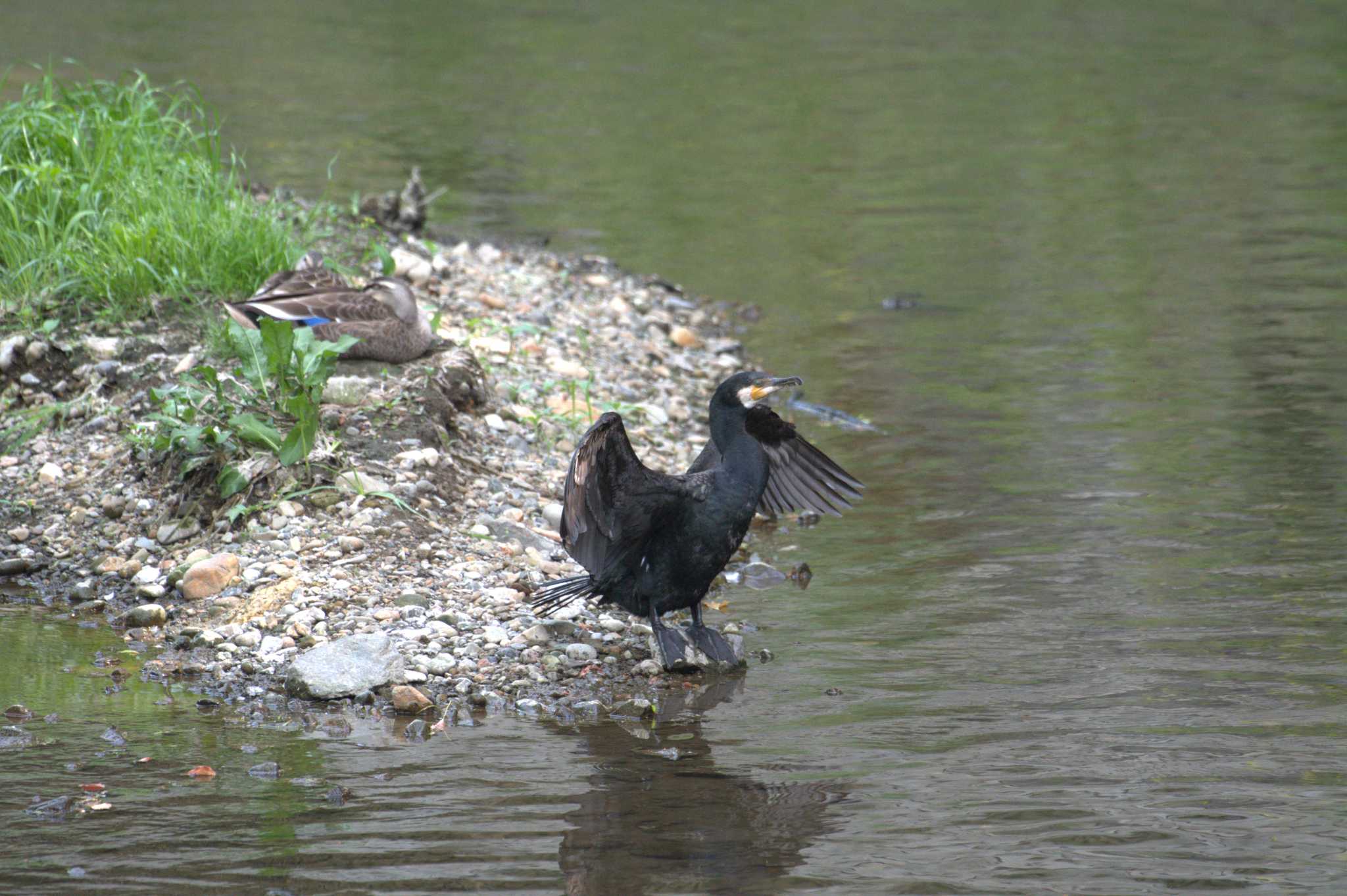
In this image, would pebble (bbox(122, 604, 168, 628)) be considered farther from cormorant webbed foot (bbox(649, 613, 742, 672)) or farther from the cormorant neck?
the cormorant neck

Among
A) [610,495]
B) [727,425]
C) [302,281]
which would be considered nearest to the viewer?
[610,495]

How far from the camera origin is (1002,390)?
31.0 feet

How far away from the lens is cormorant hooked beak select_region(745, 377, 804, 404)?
19.9ft

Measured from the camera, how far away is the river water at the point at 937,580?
14.4 ft

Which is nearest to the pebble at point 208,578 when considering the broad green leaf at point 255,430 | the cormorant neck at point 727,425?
the broad green leaf at point 255,430

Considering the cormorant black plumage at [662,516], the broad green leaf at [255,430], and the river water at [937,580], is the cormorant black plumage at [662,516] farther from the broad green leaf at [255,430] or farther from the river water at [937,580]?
the broad green leaf at [255,430]

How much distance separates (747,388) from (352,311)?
2482 mm

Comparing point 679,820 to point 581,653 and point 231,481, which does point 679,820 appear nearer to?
point 581,653

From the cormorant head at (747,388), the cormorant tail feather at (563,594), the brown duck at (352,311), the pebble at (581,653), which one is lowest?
the pebble at (581,653)

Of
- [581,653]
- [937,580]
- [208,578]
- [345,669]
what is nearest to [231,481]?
[208,578]

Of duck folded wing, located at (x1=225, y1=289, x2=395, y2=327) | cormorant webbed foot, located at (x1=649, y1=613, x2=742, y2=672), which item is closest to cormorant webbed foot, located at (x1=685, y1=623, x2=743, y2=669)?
cormorant webbed foot, located at (x1=649, y1=613, x2=742, y2=672)

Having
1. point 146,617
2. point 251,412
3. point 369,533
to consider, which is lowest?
point 146,617

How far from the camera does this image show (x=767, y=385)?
612 cm

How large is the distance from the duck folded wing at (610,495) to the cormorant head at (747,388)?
39 cm
